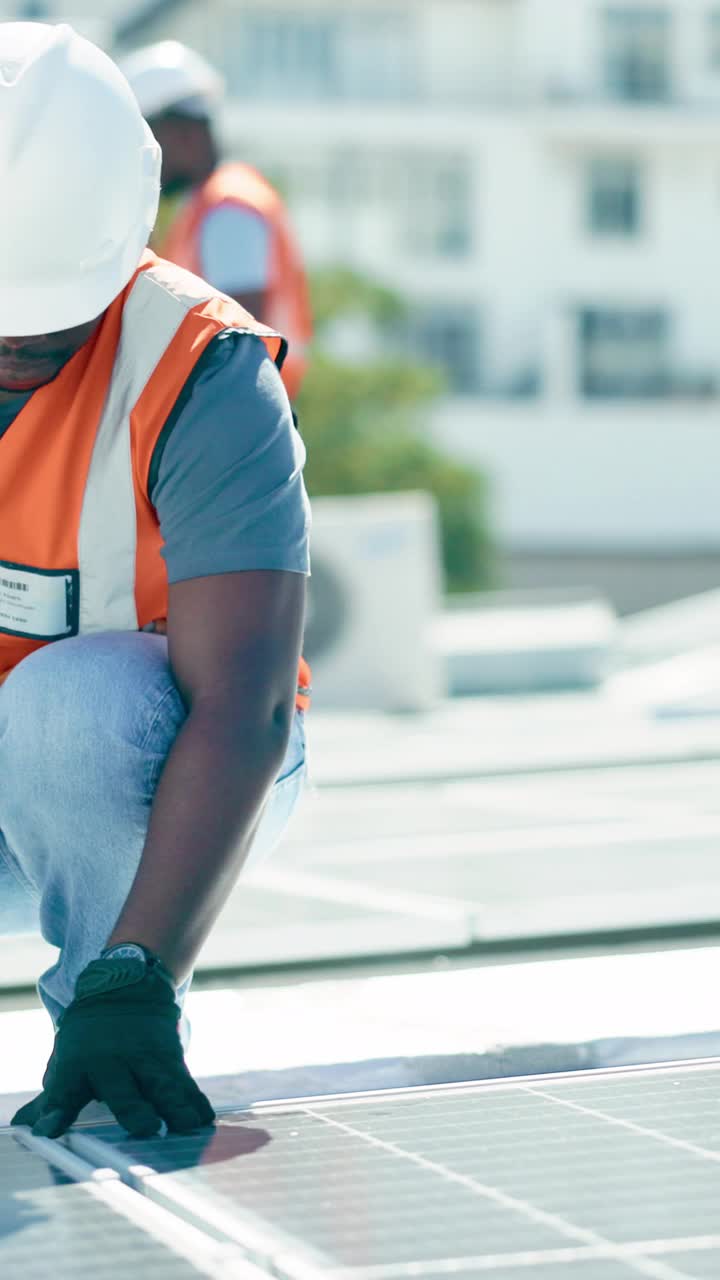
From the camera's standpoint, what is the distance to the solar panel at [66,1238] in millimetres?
1748

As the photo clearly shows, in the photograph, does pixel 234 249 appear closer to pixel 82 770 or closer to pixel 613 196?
pixel 82 770

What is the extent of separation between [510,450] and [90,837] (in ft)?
129

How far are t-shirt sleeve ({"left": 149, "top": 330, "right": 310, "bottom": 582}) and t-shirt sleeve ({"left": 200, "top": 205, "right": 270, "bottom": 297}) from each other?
313 cm

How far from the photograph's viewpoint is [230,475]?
86.6 inches

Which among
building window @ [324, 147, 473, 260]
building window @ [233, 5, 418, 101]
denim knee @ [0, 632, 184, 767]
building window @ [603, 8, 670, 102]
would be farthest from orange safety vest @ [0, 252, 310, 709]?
building window @ [603, 8, 670, 102]

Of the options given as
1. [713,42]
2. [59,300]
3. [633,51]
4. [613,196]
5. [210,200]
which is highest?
[713,42]

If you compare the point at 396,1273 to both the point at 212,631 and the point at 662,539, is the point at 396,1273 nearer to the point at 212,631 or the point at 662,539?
the point at 212,631

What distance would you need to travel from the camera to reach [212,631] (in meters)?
2.19

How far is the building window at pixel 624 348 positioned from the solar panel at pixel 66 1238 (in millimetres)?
42245

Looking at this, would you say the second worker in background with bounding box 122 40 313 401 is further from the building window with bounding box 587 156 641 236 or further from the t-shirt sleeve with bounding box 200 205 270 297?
the building window with bounding box 587 156 641 236

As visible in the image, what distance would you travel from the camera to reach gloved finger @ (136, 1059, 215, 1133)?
→ 80.0 inches

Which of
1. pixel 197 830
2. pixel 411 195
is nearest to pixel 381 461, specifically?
pixel 411 195

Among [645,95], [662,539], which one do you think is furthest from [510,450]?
[645,95]

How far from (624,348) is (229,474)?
42.6 meters
